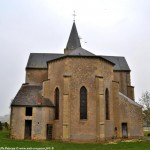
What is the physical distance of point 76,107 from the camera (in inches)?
1025

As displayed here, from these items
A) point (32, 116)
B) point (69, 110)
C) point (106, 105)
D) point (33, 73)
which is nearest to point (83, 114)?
point (69, 110)

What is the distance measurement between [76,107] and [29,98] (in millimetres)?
6268

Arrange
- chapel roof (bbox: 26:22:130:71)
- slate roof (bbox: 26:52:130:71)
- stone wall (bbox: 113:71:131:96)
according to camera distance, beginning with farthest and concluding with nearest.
Result: stone wall (bbox: 113:71:131:96)
chapel roof (bbox: 26:22:130:71)
slate roof (bbox: 26:52:130:71)

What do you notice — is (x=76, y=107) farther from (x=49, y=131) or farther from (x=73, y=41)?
(x=73, y=41)

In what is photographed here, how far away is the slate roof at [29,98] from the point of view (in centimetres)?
2752

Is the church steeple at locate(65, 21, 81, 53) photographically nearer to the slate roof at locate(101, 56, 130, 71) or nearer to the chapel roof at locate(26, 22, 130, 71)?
the chapel roof at locate(26, 22, 130, 71)

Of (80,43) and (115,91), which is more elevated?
(80,43)

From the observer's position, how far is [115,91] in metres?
30.1

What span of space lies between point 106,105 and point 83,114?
3.80 metres

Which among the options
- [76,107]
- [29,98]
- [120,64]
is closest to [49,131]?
[76,107]

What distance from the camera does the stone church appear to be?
25688mm

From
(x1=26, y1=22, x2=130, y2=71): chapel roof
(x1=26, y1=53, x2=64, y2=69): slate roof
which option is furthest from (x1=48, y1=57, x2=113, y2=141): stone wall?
(x1=26, y1=22, x2=130, y2=71): chapel roof

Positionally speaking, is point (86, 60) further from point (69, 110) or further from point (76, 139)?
point (76, 139)

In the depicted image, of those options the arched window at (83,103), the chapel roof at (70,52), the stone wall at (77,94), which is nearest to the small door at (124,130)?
the stone wall at (77,94)
